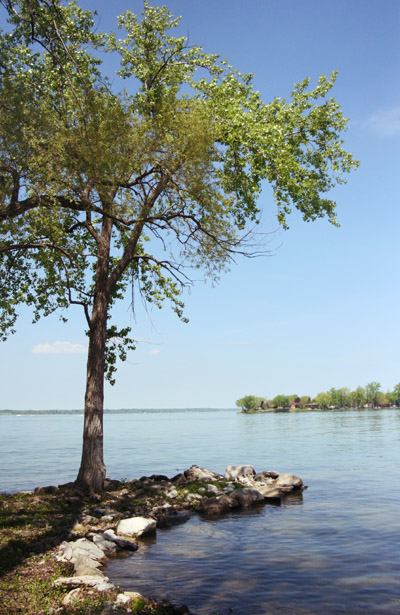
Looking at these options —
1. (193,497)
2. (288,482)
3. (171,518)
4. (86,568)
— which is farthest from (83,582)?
(288,482)

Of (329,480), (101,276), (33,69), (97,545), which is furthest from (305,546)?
(33,69)

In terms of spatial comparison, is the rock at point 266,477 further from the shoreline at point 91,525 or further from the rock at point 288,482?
the rock at point 288,482

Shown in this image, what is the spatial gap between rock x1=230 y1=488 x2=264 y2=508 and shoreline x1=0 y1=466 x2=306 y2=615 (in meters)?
0.04

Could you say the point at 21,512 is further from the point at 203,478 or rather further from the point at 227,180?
the point at 227,180

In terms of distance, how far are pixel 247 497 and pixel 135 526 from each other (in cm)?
666

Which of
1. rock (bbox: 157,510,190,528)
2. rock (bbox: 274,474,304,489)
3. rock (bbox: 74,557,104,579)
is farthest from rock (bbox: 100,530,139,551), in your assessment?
rock (bbox: 274,474,304,489)

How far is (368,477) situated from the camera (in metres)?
27.8

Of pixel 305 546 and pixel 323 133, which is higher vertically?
pixel 323 133

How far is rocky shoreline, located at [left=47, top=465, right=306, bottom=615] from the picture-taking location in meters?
9.78

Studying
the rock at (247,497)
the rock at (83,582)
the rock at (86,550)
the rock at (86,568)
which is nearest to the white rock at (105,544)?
the rock at (86,550)

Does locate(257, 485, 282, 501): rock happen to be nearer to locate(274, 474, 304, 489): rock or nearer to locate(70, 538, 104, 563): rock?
locate(274, 474, 304, 489): rock

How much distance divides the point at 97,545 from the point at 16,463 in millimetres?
28952

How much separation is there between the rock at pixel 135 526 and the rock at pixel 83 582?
4809 millimetres

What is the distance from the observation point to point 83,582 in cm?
973
